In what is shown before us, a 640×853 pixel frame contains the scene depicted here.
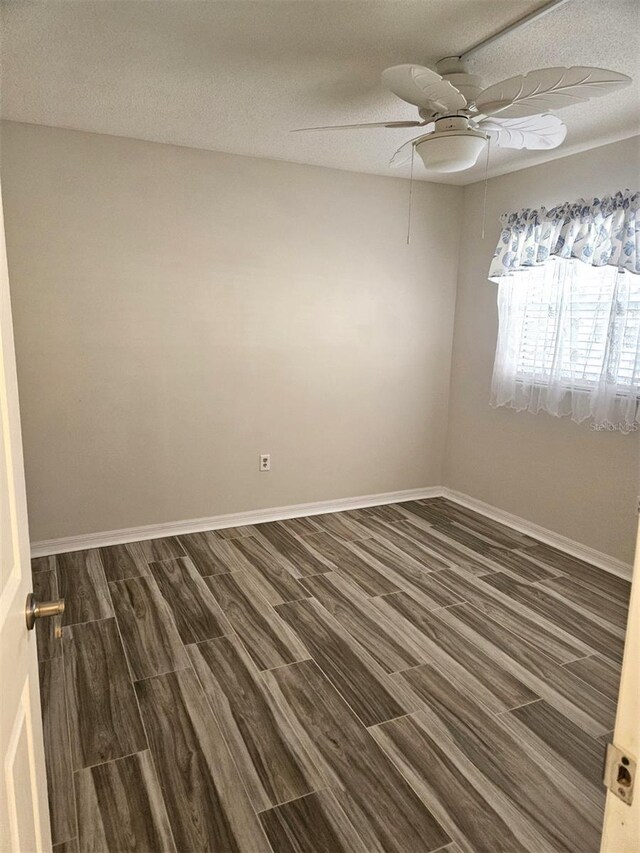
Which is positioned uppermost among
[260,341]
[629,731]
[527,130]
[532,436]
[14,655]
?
[527,130]

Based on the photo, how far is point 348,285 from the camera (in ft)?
13.1

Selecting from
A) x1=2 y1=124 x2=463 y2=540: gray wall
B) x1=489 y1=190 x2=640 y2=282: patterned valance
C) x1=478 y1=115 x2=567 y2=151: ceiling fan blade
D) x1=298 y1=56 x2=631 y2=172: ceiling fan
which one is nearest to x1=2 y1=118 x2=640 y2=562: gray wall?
x1=2 y1=124 x2=463 y2=540: gray wall

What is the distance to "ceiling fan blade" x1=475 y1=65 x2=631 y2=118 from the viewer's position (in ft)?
5.59

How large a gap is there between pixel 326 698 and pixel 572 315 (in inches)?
101

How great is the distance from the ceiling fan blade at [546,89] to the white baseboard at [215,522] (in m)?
2.82

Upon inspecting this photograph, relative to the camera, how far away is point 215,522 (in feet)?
12.5

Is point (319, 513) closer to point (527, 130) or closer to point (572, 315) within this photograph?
point (572, 315)

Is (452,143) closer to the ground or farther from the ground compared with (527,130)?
closer to the ground

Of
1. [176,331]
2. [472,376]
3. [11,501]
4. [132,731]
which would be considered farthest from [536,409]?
[11,501]

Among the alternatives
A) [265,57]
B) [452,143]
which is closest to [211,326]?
[265,57]

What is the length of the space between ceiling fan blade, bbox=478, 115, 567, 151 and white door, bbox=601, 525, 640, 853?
2.06 metres

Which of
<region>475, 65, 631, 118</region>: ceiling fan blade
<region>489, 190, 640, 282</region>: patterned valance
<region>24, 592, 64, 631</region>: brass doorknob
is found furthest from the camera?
<region>489, 190, 640, 282</region>: patterned valance

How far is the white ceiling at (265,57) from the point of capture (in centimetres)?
185

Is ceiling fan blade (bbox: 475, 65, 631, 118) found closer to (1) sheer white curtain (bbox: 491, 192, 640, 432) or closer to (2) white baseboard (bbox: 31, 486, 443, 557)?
(1) sheer white curtain (bbox: 491, 192, 640, 432)
